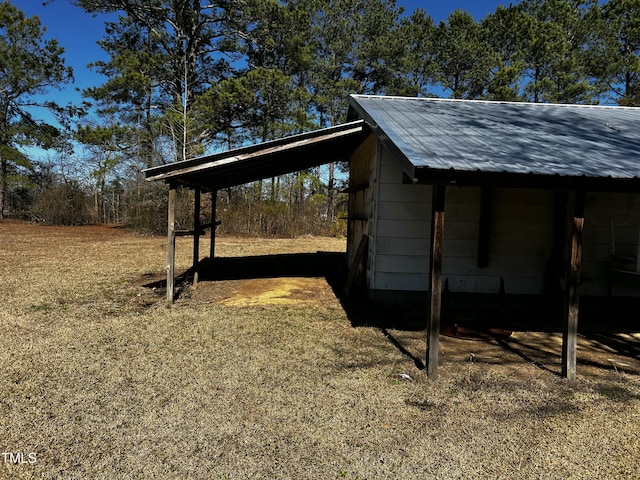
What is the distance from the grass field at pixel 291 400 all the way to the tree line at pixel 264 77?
1438 cm

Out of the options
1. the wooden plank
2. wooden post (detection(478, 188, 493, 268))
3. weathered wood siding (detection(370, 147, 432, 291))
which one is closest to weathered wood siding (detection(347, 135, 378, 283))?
the wooden plank

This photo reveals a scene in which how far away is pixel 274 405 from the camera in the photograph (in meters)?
3.10

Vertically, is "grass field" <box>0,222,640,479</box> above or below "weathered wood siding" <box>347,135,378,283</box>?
below

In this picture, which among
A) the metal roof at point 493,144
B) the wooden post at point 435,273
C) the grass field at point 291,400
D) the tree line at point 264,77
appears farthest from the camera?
the tree line at point 264,77

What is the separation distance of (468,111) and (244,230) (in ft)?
45.9

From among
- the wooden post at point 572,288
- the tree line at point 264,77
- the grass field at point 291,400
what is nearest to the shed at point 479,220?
the grass field at point 291,400

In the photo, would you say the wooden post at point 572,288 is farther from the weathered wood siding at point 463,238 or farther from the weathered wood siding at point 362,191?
the weathered wood siding at point 362,191

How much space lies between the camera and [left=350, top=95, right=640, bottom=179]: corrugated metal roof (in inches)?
135

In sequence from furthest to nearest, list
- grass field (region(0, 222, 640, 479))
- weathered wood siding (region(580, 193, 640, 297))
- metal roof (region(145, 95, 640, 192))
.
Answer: weathered wood siding (region(580, 193, 640, 297)) < metal roof (region(145, 95, 640, 192)) < grass field (region(0, 222, 640, 479))

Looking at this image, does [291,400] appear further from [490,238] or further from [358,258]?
[490,238]

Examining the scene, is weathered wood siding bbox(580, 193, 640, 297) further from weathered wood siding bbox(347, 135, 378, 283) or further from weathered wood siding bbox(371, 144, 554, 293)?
weathered wood siding bbox(347, 135, 378, 283)

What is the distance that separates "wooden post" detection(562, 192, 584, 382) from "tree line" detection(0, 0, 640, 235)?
16.2 m

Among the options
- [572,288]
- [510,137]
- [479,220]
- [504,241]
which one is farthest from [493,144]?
[504,241]

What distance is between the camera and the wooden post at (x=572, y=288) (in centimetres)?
353
